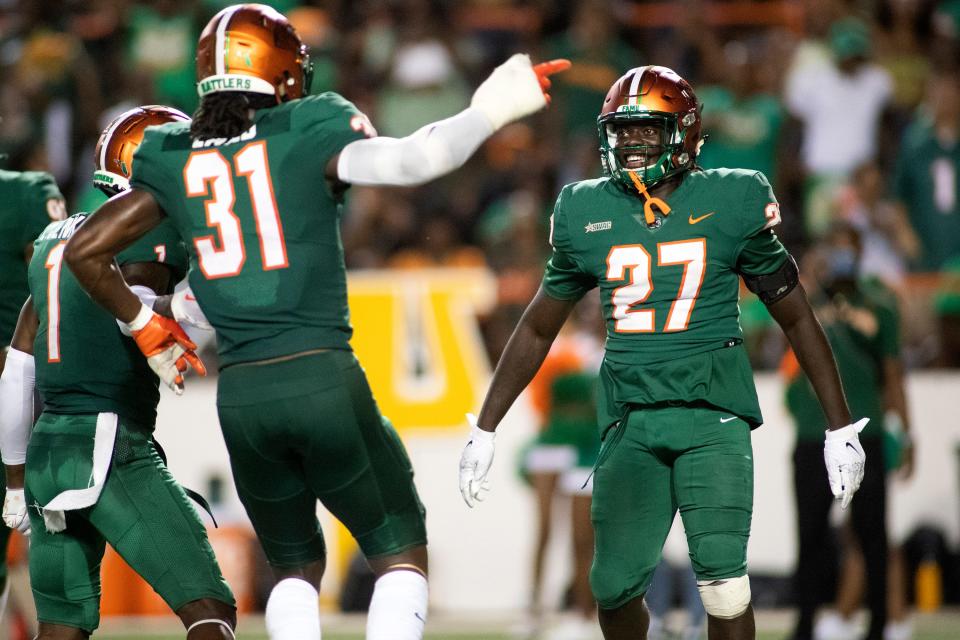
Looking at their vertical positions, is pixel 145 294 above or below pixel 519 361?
above

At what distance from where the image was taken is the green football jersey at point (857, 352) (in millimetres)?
7402

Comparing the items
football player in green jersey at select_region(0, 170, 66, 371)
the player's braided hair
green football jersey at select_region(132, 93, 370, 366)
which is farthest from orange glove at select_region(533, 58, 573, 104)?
football player in green jersey at select_region(0, 170, 66, 371)

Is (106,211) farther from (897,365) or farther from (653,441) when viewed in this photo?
(897,365)

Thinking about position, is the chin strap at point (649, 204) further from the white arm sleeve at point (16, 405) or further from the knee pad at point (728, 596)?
the white arm sleeve at point (16, 405)

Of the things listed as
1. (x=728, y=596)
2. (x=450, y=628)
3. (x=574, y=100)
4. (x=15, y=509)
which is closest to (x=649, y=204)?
(x=728, y=596)

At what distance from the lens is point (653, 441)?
182 inches

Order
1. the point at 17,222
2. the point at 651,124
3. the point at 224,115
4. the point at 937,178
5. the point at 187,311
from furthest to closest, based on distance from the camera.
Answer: the point at 937,178
the point at 17,222
the point at 651,124
the point at 187,311
the point at 224,115

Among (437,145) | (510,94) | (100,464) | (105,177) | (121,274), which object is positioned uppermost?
(510,94)

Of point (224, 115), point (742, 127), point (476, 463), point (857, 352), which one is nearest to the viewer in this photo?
point (224, 115)

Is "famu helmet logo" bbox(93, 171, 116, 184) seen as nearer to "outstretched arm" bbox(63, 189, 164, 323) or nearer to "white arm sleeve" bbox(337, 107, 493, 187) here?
"outstretched arm" bbox(63, 189, 164, 323)

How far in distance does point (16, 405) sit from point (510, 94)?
2.03 m

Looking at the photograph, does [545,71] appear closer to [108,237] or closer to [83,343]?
[108,237]

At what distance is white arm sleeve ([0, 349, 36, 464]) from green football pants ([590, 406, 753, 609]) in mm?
1939

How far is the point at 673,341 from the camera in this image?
183 inches
